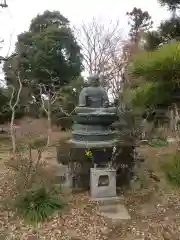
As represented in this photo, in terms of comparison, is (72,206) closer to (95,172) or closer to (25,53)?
(95,172)

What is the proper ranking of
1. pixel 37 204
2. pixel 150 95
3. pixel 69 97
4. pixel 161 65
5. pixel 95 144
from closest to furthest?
1. pixel 161 65
2. pixel 150 95
3. pixel 37 204
4. pixel 95 144
5. pixel 69 97

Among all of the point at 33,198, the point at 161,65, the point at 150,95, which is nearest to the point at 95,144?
the point at 33,198

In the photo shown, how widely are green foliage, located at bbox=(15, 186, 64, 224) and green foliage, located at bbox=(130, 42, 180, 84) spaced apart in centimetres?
308

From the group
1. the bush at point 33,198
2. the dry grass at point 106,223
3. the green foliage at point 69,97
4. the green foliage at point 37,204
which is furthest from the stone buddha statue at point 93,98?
the green foliage at point 69,97

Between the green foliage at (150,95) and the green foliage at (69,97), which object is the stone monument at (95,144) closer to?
the green foliage at (150,95)

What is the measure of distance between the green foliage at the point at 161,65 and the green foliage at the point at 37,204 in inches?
121

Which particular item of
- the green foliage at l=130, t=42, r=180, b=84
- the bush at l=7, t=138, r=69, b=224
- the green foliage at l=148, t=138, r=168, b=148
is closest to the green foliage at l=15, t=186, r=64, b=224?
the bush at l=7, t=138, r=69, b=224

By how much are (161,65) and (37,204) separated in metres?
3.45

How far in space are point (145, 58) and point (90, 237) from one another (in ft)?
9.37

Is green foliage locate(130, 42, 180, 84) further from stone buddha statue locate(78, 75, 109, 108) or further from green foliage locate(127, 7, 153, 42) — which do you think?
green foliage locate(127, 7, 153, 42)

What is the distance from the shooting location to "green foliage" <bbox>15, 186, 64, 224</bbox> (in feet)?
14.8

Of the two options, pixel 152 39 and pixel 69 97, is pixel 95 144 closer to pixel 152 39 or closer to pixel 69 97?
pixel 152 39

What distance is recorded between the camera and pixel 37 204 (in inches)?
185

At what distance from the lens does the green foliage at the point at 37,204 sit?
178 inches
